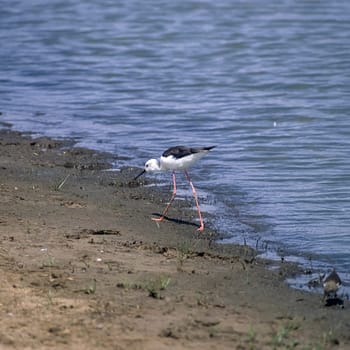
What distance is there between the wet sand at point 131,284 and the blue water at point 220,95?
0.82 metres

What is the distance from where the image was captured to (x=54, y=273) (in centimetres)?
763

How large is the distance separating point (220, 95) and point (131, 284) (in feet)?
33.7

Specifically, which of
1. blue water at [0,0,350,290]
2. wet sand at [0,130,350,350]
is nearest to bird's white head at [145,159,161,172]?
wet sand at [0,130,350,350]

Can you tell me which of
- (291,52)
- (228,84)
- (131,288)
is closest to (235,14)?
(291,52)

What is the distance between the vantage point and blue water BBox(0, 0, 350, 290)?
1080cm

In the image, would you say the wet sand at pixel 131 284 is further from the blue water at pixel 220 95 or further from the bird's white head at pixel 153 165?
the blue water at pixel 220 95

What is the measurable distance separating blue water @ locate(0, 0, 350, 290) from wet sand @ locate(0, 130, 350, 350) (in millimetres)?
820

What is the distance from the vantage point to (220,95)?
17406 mm

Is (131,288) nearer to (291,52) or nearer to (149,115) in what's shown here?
(149,115)

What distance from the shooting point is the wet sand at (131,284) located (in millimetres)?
6488

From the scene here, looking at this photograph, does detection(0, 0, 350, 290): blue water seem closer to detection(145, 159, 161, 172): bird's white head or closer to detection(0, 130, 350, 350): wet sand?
detection(145, 159, 161, 172): bird's white head

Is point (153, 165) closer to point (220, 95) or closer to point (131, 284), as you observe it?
point (131, 284)

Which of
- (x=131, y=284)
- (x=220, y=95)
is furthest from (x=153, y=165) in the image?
(x=220, y=95)

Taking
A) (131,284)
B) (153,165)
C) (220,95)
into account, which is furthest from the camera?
(220,95)
